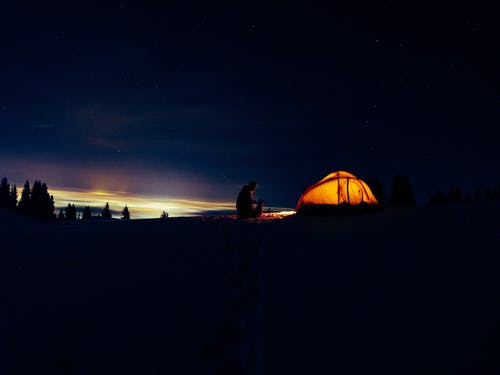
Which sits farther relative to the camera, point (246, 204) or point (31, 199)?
point (31, 199)

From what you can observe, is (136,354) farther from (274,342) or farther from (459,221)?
(459,221)

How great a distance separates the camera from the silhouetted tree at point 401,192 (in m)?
50.2

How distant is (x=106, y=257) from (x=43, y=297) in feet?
6.72

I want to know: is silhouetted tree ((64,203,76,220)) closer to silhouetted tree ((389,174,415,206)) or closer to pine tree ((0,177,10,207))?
pine tree ((0,177,10,207))

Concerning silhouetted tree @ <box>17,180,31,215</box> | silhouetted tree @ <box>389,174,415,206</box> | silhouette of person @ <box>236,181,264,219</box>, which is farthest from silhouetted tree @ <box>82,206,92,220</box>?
silhouette of person @ <box>236,181,264,219</box>

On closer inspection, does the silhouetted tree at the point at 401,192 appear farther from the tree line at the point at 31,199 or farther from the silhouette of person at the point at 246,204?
the tree line at the point at 31,199

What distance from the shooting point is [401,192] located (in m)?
50.8

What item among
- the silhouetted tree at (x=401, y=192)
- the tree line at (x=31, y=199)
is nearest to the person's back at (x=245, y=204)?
the silhouetted tree at (x=401, y=192)

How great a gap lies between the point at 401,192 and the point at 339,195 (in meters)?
42.8

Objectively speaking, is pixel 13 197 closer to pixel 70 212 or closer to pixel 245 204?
pixel 70 212

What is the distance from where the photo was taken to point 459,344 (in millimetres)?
3207

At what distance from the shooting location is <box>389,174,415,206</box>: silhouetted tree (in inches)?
1978

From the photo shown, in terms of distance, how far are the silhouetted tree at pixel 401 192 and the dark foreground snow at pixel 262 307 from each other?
4653cm

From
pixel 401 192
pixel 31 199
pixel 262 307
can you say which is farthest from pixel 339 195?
pixel 31 199
